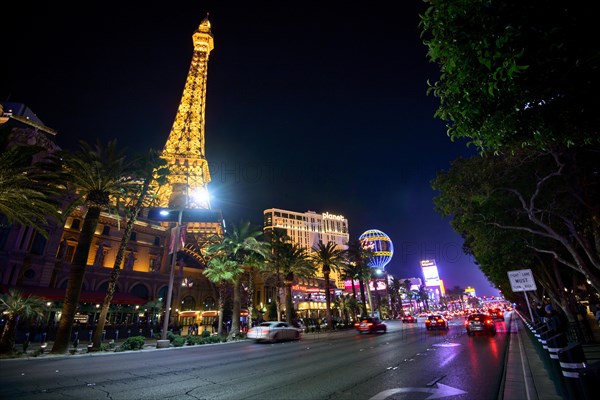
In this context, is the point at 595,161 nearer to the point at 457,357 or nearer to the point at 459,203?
the point at 459,203

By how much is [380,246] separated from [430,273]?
96597mm

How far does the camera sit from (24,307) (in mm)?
16688

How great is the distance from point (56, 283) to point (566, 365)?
145 ft

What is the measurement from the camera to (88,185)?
815 inches

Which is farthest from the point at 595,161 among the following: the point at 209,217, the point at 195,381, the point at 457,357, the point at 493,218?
the point at 209,217

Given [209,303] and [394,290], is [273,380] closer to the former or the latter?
[209,303]

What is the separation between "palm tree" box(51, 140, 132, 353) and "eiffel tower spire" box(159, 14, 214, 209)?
44777mm

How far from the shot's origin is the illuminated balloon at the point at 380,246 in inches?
4747

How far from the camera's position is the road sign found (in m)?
13.3

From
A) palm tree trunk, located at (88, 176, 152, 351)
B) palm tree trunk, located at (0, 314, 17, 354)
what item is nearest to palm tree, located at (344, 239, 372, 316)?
palm tree trunk, located at (88, 176, 152, 351)

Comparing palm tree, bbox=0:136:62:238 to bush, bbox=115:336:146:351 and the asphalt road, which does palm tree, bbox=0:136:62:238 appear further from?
bush, bbox=115:336:146:351

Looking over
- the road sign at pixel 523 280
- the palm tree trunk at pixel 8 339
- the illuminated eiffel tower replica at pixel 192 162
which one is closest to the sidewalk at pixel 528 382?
the road sign at pixel 523 280

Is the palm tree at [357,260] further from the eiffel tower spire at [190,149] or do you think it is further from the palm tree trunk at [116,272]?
the eiffel tower spire at [190,149]

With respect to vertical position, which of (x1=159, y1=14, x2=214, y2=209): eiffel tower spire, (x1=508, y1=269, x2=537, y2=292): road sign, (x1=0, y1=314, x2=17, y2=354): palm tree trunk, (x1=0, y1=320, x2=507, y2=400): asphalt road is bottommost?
(x1=0, y1=320, x2=507, y2=400): asphalt road
